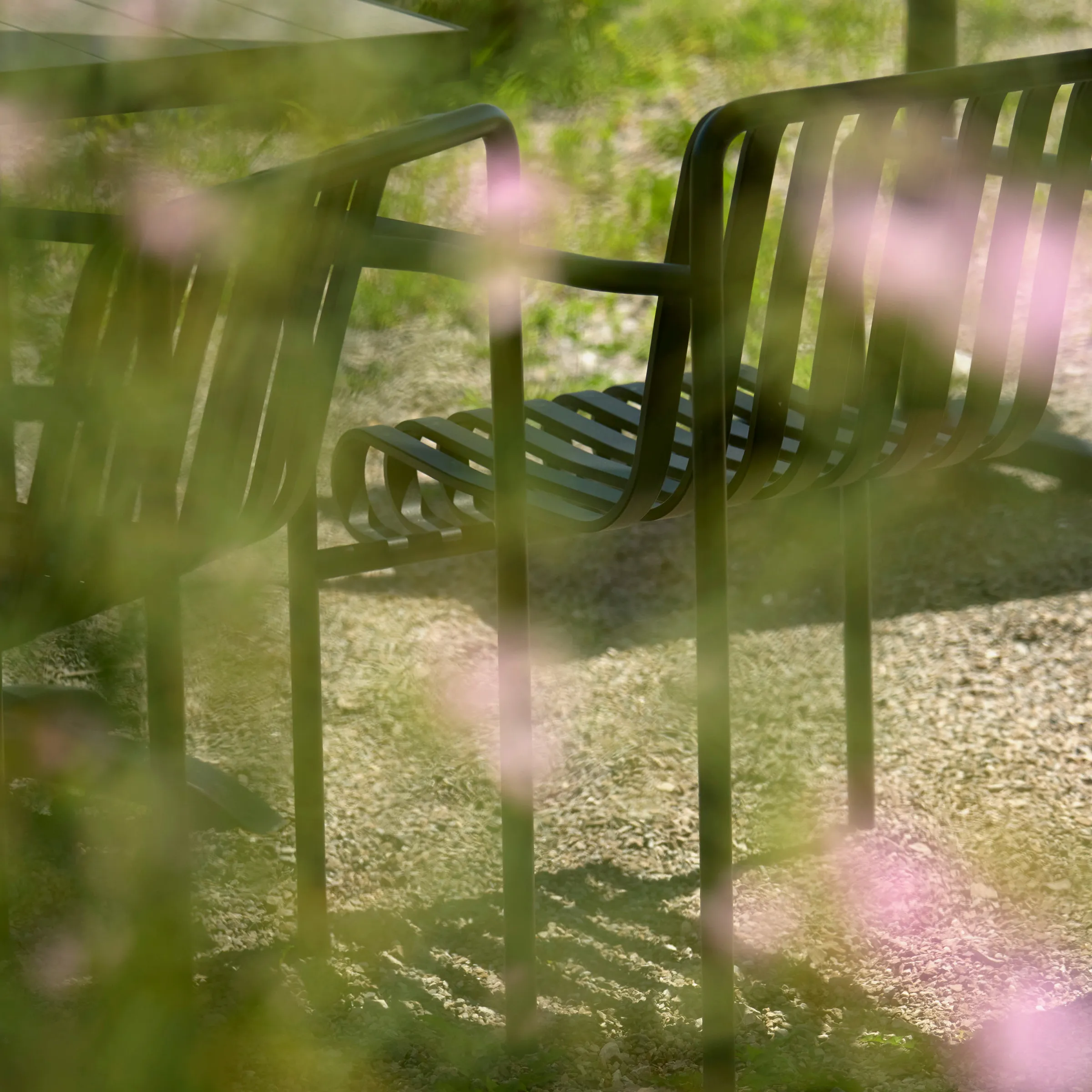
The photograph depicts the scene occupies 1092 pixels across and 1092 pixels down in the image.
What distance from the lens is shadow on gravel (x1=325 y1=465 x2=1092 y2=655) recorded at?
332 centimetres

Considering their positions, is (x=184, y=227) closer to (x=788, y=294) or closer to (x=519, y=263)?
(x=519, y=263)

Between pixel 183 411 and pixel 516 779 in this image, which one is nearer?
pixel 183 411

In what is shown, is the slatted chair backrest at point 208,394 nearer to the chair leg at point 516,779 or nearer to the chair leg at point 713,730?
the chair leg at point 516,779

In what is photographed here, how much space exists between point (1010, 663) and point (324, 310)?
183cm

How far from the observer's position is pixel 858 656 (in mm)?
2430

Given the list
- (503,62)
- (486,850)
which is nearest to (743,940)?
(486,850)

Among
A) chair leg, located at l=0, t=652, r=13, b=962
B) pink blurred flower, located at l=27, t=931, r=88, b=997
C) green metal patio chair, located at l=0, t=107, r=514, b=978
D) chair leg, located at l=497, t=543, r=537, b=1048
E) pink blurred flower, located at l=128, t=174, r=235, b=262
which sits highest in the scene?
pink blurred flower, located at l=128, t=174, r=235, b=262

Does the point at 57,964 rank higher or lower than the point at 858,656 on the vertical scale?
lower

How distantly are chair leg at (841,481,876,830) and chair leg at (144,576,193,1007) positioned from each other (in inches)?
46.9

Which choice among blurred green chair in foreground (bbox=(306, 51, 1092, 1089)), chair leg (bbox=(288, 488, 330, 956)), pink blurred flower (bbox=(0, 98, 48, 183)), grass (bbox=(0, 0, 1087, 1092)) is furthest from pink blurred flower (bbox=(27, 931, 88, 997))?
pink blurred flower (bbox=(0, 98, 48, 183))

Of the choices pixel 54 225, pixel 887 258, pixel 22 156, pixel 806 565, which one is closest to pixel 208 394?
pixel 54 225

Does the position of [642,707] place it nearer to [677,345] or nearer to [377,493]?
[377,493]

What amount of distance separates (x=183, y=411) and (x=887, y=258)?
727 mm

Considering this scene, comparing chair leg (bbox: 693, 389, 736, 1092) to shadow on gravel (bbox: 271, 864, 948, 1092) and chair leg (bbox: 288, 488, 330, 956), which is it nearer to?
shadow on gravel (bbox: 271, 864, 948, 1092)
